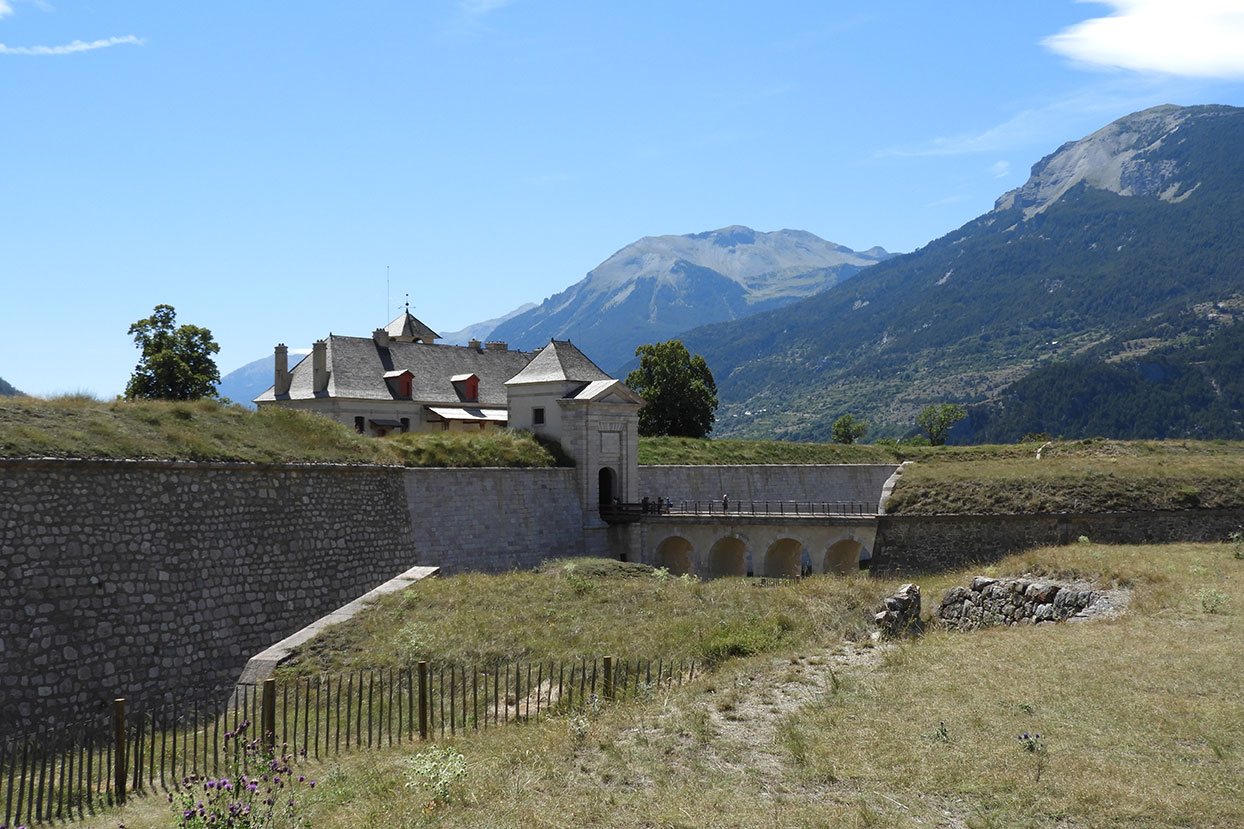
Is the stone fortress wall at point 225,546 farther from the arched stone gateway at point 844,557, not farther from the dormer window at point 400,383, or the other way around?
the dormer window at point 400,383

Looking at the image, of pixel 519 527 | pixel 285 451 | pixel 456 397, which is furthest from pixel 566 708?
pixel 456 397

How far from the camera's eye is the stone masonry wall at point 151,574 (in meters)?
19.2

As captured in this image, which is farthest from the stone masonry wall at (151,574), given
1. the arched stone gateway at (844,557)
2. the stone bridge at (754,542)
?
the arched stone gateway at (844,557)

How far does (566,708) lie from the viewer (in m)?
13.2

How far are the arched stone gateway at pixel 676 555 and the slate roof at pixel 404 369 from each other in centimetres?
1185

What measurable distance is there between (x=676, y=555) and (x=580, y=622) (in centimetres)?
2363

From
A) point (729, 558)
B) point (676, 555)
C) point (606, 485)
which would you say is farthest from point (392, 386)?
point (729, 558)

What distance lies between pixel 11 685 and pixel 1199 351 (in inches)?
6447

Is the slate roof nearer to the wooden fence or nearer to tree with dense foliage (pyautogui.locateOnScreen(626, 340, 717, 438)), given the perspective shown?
tree with dense foliage (pyautogui.locateOnScreen(626, 340, 717, 438))

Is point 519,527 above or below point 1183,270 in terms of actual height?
below

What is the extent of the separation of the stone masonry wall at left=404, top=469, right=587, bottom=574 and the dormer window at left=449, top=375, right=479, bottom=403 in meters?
9.87

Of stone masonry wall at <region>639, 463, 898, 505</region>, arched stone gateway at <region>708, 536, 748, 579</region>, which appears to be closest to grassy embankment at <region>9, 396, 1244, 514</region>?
stone masonry wall at <region>639, 463, 898, 505</region>

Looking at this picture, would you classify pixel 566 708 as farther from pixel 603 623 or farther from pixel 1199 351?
pixel 1199 351

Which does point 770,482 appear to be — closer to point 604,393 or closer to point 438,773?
point 604,393
